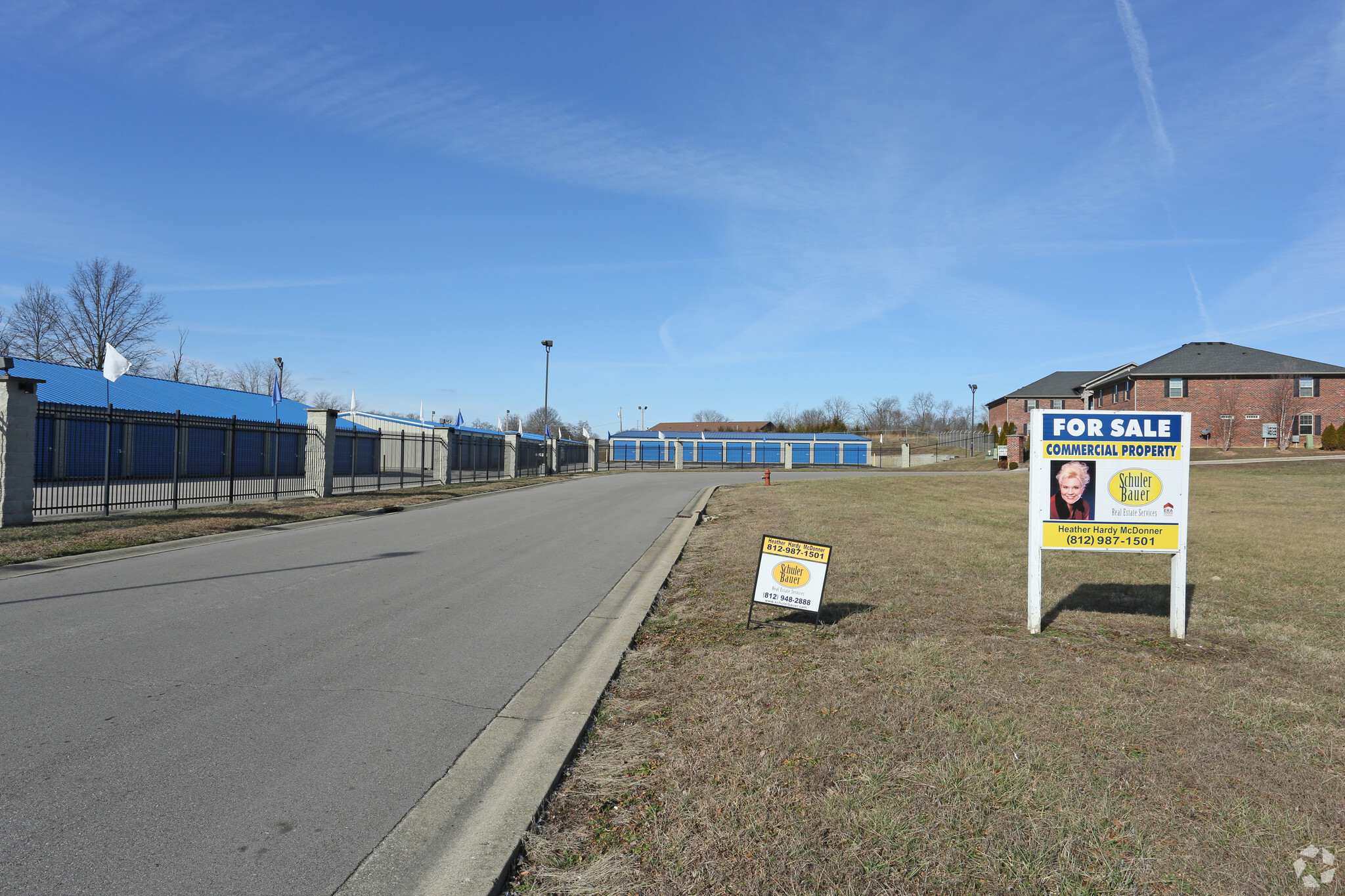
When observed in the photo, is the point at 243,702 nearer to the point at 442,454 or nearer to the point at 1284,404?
the point at 442,454

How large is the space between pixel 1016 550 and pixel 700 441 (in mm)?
61325

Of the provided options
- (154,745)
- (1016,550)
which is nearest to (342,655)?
(154,745)

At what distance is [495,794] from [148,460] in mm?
34211

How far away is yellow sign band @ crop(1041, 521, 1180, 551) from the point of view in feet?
22.6

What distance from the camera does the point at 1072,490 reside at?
6977mm

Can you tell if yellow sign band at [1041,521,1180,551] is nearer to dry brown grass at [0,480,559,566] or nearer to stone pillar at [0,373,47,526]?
dry brown grass at [0,480,559,566]

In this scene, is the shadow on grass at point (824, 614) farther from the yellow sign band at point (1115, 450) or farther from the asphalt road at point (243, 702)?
the yellow sign band at point (1115, 450)

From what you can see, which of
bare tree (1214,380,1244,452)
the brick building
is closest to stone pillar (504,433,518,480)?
the brick building

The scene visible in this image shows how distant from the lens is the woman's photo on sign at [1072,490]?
695cm

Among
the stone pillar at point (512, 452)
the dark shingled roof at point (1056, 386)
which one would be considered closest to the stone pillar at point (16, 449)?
the stone pillar at point (512, 452)

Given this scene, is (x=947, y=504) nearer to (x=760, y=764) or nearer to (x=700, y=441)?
(x=760, y=764)

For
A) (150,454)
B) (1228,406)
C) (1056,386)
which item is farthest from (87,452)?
(1056,386)

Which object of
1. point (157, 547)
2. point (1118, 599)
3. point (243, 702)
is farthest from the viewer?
point (157, 547)

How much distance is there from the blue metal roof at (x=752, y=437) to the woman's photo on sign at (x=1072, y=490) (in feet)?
216
